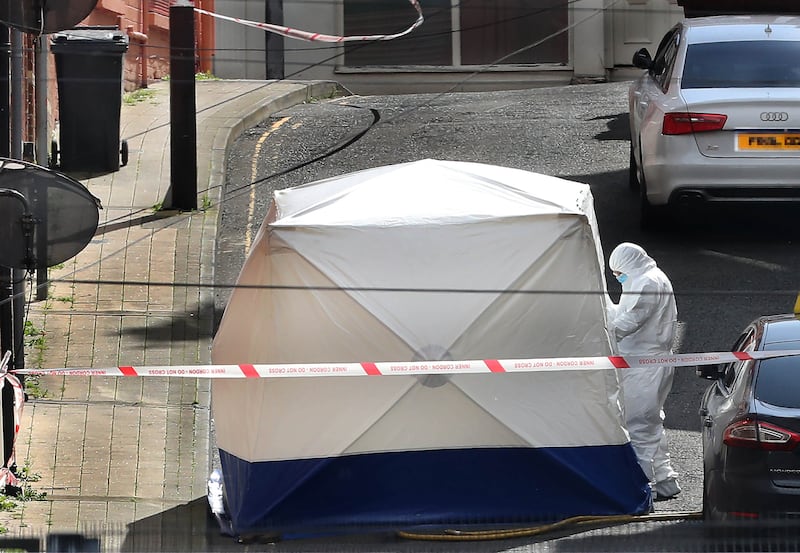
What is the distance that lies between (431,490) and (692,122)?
15.9 feet

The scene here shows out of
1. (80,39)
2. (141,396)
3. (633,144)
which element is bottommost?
(141,396)

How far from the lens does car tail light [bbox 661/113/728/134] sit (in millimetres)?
11469

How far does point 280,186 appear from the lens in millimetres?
14617

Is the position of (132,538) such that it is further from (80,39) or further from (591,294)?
(80,39)

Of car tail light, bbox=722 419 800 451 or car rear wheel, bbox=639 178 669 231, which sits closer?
car tail light, bbox=722 419 800 451

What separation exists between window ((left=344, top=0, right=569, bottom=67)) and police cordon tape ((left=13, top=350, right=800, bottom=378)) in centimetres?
1540

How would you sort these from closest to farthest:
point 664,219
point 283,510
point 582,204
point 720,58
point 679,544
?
1. point 679,544
2. point 283,510
3. point 582,204
4. point 720,58
5. point 664,219

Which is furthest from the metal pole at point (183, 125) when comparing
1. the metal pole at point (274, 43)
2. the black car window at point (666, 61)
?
the metal pole at point (274, 43)

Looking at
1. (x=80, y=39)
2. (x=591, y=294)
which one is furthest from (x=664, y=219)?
(x=80, y=39)

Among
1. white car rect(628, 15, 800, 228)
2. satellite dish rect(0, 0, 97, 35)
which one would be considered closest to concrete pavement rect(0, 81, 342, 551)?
satellite dish rect(0, 0, 97, 35)

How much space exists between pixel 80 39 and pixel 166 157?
1.67m

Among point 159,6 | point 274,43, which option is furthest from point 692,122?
point 159,6

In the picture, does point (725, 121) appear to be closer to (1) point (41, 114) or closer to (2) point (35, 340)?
(1) point (41, 114)

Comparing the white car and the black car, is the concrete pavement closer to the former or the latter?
the black car
